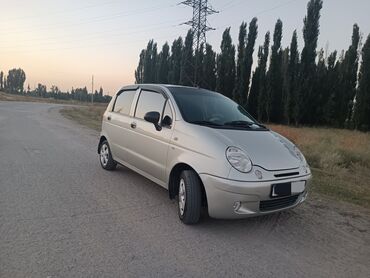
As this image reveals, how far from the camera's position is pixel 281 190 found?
4227 millimetres

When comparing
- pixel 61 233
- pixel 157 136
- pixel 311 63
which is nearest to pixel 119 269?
pixel 61 233

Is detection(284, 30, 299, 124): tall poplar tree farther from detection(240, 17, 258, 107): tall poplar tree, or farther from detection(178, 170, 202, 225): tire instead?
detection(178, 170, 202, 225): tire

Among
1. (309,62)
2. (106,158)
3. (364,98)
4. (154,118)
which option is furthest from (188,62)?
(154,118)

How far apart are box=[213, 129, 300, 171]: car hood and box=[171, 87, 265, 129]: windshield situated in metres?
0.33

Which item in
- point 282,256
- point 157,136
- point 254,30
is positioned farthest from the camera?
point 254,30

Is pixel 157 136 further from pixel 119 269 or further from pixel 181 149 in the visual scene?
pixel 119 269

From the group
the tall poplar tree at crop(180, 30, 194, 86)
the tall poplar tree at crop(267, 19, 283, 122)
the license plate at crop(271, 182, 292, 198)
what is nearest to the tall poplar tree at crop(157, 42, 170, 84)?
the tall poplar tree at crop(180, 30, 194, 86)

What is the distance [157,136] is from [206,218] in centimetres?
141

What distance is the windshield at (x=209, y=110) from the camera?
16.7ft

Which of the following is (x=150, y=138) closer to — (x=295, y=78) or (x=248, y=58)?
(x=295, y=78)

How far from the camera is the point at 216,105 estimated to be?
567 centimetres

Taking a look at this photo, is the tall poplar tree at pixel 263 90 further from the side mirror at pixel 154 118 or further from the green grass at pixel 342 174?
the side mirror at pixel 154 118

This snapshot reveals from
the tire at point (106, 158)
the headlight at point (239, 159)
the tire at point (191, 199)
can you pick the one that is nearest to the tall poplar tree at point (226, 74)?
the tire at point (106, 158)

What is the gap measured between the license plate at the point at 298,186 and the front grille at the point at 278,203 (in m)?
0.10
